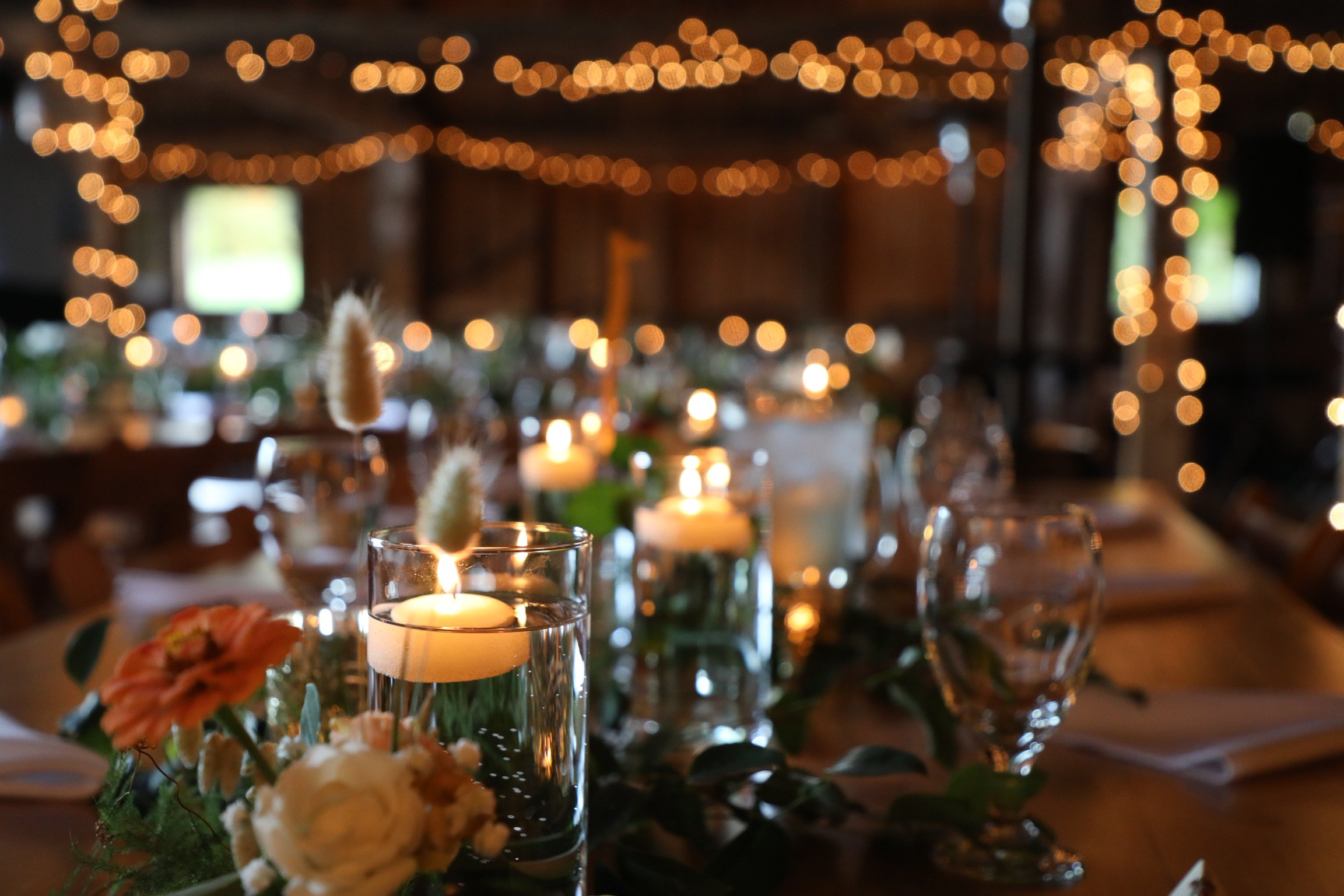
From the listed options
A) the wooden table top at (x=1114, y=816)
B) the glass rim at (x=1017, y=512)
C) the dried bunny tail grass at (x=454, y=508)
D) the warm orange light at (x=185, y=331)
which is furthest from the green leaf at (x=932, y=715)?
the warm orange light at (x=185, y=331)

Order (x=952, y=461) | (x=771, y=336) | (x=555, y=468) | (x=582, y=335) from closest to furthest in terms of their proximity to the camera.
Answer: (x=555, y=468) → (x=952, y=461) → (x=582, y=335) → (x=771, y=336)

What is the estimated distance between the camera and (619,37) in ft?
23.5

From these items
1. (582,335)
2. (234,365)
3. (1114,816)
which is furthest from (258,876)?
(582,335)

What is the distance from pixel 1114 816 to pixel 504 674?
1.58 feet

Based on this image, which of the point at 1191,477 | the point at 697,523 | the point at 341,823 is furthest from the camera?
the point at 1191,477

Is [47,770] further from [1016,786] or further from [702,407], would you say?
[702,407]

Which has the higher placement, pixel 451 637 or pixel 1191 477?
pixel 451 637

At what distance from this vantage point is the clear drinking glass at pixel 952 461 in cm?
142

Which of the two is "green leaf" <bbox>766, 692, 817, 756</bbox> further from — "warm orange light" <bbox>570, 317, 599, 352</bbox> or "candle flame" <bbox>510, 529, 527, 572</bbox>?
"warm orange light" <bbox>570, 317, 599, 352</bbox>

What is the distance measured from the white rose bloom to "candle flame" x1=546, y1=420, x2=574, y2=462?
2.76 feet

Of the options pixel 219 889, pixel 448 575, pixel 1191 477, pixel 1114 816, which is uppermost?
pixel 448 575

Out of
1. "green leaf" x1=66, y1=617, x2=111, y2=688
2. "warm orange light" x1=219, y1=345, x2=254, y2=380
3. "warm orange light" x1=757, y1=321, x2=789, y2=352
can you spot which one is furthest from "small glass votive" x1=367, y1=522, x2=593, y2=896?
"warm orange light" x1=757, y1=321, x2=789, y2=352

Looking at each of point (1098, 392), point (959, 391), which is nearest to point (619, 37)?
point (1098, 392)

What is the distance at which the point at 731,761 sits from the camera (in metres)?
0.70
